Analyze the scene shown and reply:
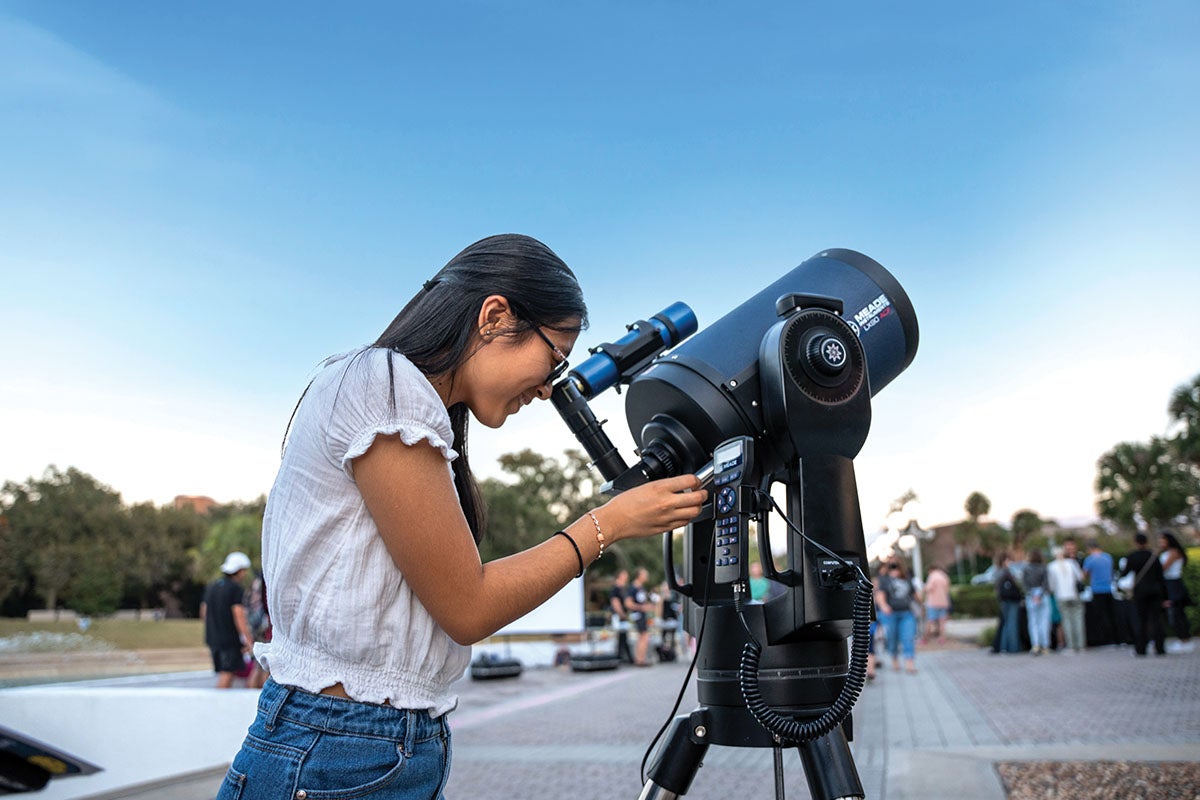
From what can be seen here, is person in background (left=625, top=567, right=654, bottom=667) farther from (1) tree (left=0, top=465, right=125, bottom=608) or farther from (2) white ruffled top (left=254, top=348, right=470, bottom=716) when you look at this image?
(1) tree (left=0, top=465, right=125, bottom=608)

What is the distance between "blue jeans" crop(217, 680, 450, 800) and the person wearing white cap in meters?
8.30

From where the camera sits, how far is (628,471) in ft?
6.59

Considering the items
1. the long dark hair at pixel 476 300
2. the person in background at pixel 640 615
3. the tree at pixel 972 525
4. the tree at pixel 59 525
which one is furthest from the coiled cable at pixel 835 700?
the tree at pixel 972 525

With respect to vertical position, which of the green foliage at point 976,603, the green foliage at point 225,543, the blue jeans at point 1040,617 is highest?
the green foliage at point 225,543

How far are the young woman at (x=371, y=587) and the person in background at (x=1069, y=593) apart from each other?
15175 millimetres

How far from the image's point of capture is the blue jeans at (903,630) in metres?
12.9

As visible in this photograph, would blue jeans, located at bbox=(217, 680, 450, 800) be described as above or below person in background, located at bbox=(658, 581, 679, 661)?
above

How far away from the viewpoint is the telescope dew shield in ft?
Result: 6.99

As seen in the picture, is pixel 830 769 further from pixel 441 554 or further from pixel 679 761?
pixel 441 554

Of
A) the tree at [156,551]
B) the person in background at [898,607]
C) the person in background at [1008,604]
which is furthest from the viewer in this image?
the tree at [156,551]

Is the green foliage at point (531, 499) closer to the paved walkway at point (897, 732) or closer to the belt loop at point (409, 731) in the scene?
the paved walkway at point (897, 732)

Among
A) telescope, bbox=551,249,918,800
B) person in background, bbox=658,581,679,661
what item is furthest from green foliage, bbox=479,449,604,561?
telescope, bbox=551,249,918,800

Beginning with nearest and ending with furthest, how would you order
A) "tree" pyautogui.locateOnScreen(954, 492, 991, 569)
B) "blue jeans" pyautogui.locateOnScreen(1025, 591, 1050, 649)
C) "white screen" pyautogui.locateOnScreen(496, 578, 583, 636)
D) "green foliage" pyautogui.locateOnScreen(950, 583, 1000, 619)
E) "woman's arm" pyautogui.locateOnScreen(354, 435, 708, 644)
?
"woman's arm" pyautogui.locateOnScreen(354, 435, 708, 644)
"blue jeans" pyautogui.locateOnScreen(1025, 591, 1050, 649)
"white screen" pyautogui.locateOnScreen(496, 578, 583, 636)
"green foliage" pyautogui.locateOnScreen(950, 583, 1000, 619)
"tree" pyautogui.locateOnScreen(954, 492, 991, 569)

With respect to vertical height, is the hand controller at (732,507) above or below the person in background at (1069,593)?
above
